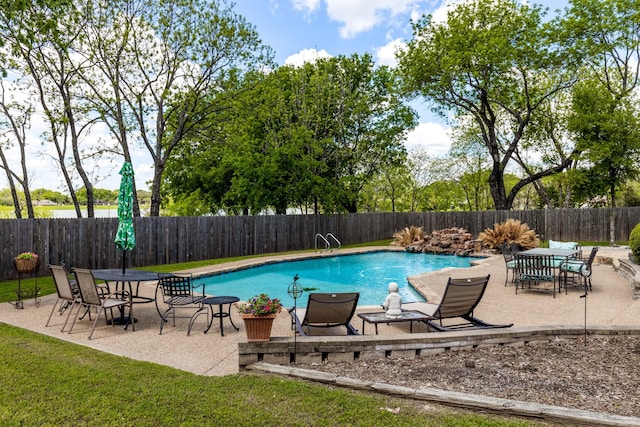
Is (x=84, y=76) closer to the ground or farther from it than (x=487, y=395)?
farther from it

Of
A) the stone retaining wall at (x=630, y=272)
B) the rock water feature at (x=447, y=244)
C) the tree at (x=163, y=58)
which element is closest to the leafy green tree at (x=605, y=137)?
the rock water feature at (x=447, y=244)

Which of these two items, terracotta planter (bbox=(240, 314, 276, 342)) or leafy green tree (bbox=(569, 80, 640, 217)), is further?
leafy green tree (bbox=(569, 80, 640, 217))

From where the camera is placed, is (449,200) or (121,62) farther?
(449,200)

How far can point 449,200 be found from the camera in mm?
40156

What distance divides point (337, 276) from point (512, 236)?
817cm

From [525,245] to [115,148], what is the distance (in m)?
17.1

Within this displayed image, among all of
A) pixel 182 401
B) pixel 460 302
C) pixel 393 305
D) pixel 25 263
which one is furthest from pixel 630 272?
pixel 25 263

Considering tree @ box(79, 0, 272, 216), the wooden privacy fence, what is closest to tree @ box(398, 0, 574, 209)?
the wooden privacy fence

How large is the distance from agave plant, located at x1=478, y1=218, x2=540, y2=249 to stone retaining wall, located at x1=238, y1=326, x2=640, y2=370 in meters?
12.7

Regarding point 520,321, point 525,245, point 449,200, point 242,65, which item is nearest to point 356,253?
point 525,245

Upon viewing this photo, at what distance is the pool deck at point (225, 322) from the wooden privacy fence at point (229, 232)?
13.2ft

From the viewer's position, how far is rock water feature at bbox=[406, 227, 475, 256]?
1872 cm

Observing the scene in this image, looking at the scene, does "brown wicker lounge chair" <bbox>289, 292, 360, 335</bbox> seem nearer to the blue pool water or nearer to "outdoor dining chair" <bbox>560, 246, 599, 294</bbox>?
the blue pool water

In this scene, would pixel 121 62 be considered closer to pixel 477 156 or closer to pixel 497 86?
pixel 497 86
